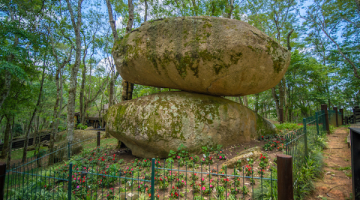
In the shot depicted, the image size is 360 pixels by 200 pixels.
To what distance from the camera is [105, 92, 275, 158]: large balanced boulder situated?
193 inches

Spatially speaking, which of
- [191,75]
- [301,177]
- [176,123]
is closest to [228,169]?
[301,177]

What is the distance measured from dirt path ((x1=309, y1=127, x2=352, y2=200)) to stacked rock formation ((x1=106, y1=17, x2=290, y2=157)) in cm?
219

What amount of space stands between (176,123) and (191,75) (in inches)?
57.1

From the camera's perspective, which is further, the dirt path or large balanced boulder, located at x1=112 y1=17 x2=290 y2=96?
large balanced boulder, located at x1=112 y1=17 x2=290 y2=96

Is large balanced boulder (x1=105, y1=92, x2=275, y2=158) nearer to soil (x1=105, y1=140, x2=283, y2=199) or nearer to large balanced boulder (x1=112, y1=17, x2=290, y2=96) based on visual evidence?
soil (x1=105, y1=140, x2=283, y2=199)


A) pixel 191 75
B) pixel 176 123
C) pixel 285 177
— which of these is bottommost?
pixel 285 177

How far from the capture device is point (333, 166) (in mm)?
4223

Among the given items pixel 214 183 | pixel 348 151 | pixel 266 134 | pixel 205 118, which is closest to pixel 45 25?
pixel 205 118

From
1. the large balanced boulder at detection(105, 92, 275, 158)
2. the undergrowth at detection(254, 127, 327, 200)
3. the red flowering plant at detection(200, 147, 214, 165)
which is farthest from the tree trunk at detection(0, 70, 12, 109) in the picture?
the undergrowth at detection(254, 127, 327, 200)

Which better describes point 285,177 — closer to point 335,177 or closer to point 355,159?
point 355,159

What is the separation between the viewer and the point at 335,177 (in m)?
3.63

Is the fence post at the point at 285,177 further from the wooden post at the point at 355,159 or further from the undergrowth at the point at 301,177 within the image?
the wooden post at the point at 355,159

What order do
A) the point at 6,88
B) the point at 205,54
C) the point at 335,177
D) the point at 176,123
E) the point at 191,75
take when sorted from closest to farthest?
the point at 335,177
the point at 205,54
the point at 176,123
the point at 191,75
the point at 6,88

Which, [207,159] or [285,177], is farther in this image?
[207,159]
